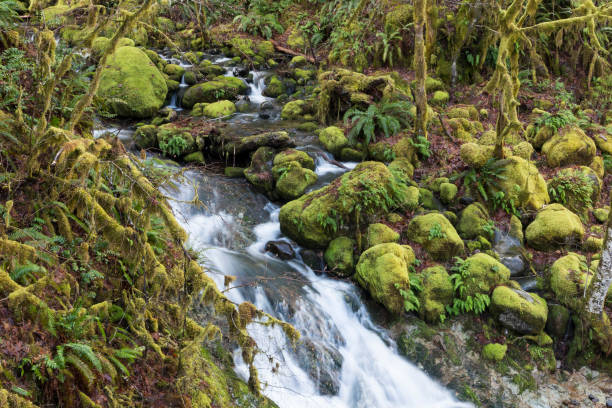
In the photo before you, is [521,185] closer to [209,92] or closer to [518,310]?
[518,310]

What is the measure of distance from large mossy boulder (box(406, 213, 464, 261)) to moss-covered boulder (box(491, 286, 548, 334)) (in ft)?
3.86

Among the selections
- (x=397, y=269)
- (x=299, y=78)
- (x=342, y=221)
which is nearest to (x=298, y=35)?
(x=299, y=78)

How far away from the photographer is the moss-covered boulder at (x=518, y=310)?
281 inches

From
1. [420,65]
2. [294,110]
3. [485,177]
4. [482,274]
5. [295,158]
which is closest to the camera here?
[482,274]

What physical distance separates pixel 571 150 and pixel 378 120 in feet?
17.9

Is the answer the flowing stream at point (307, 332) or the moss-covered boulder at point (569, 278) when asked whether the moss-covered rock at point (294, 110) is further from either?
the moss-covered boulder at point (569, 278)

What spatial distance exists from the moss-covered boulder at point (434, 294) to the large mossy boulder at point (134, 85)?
1042 centimetres

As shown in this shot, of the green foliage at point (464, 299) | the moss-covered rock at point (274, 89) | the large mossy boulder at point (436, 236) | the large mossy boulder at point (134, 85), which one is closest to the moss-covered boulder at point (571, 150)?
the large mossy boulder at point (436, 236)

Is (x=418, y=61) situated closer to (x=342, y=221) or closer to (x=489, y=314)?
(x=342, y=221)

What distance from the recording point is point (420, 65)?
9.92 m

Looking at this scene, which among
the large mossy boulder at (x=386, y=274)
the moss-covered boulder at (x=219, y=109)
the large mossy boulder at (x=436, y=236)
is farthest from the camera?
the moss-covered boulder at (x=219, y=109)

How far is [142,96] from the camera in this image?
522 inches

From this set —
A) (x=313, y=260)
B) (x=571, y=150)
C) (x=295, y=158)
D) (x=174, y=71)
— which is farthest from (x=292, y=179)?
(x=174, y=71)

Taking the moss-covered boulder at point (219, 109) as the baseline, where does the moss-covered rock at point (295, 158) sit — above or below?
below
